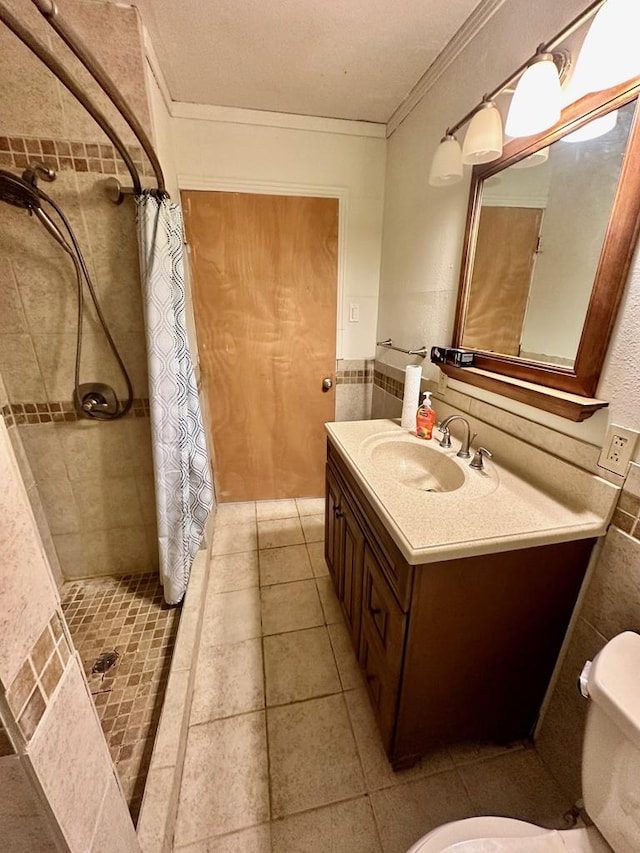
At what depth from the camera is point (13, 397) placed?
4.90 feet

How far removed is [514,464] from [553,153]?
0.91 m

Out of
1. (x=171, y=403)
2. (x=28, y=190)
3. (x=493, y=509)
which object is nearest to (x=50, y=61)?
(x=28, y=190)

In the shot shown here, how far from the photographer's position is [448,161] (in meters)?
1.25

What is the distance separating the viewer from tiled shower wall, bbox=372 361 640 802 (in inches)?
32.2

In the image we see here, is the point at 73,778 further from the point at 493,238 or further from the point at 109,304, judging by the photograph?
the point at 493,238

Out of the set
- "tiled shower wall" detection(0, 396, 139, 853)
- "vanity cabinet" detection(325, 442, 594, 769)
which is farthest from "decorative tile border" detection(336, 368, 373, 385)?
"tiled shower wall" detection(0, 396, 139, 853)

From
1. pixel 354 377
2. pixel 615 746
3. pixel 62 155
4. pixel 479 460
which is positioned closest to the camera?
pixel 615 746

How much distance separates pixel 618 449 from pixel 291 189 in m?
1.99

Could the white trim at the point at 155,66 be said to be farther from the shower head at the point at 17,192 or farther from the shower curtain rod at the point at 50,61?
the shower head at the point at 17,192

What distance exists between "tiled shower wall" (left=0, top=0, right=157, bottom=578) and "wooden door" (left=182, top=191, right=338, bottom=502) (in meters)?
0.60

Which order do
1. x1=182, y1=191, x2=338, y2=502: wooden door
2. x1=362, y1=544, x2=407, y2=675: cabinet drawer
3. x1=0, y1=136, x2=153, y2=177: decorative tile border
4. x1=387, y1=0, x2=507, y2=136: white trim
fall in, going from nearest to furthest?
x1=362, y1=544, x2=407, y2=675: cabinet drawer, x1=387, y1=0, x2=507, y2=136: white trim, x1=0, y1=136, x2=153, y2=177: decorative tile border, x1=182, y1=191, x2=338, y2=502: wooden door

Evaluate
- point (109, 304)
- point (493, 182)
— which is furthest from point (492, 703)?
point (109, 304)

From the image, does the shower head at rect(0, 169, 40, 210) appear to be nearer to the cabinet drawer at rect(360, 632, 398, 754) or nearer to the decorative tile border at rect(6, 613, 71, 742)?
the decorative tile border at rect(6, 613, 71, 742)

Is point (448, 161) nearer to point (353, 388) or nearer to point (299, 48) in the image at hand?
point (299, 48)
